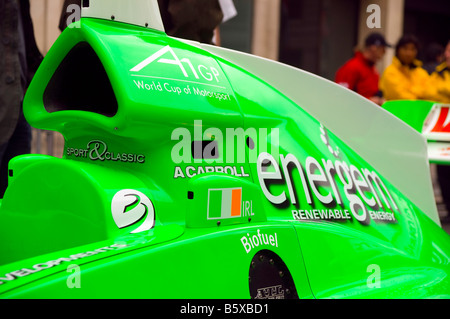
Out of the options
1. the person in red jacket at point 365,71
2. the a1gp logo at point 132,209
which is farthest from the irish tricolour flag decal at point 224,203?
the person in red jacket at point 365,71

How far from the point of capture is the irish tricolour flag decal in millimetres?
1929

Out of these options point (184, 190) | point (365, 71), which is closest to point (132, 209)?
point (184, 190)

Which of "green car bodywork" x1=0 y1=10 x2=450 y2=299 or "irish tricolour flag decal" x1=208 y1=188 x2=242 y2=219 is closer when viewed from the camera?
"green car bodywork" x1=0 y1=10 x2=450 y2=299

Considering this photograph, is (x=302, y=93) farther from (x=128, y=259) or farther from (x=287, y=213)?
(x=128, y=259)

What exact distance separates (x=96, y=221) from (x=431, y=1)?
55.4 ft

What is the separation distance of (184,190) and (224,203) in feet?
0.56

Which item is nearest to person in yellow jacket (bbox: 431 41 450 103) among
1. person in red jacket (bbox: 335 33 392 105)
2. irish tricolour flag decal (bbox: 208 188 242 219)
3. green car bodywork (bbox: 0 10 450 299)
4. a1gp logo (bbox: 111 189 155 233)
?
person in red jacket (bbox: 335 33 392 105)

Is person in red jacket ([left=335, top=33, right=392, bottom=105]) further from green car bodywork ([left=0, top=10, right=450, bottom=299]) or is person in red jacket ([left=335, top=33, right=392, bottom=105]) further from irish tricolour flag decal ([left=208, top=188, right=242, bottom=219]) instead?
irish tricolour flag decal ([left=208, top=188, right=242, bottom=219])

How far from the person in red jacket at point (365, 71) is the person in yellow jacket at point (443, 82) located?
2.11 feet

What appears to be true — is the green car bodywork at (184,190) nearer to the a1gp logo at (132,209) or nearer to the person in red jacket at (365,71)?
the a1gp logo at (132,209)

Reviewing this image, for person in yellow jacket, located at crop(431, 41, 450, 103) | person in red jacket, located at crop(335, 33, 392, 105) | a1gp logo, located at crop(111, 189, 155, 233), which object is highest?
person in red jacket, located at crop(335, 33, 392, 105)

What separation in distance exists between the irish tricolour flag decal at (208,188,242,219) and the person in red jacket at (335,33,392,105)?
5.15 m

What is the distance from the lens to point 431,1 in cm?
1705

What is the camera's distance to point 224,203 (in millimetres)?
1969
